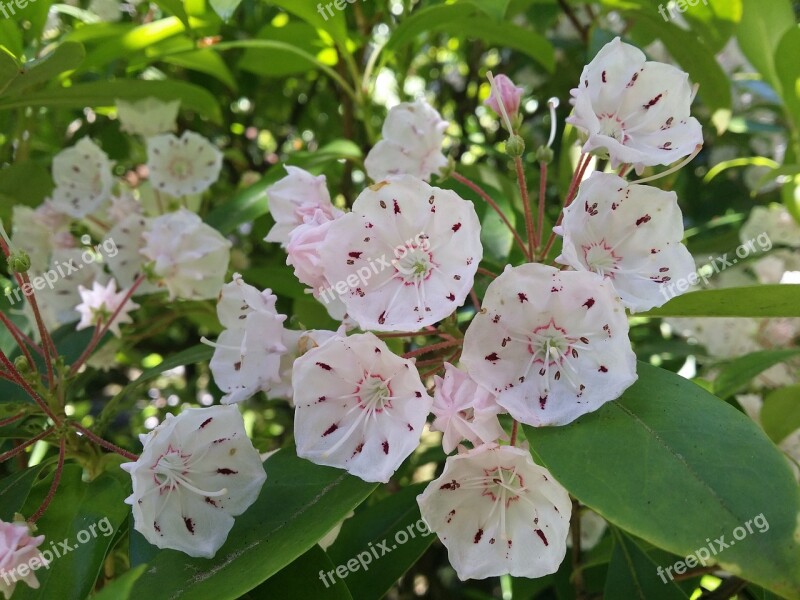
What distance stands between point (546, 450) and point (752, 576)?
0.81 ft

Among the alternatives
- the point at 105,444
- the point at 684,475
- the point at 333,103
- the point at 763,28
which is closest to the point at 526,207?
the point at 684,475

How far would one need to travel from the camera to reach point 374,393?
1053 mm

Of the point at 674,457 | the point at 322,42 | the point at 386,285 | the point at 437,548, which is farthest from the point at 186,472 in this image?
the point at 437,548

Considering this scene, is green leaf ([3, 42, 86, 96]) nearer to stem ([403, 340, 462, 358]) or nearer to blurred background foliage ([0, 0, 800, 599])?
blurred background foliage ([0, 0, 800, 599])

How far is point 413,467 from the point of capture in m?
1.85

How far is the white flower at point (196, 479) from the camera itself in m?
0.99

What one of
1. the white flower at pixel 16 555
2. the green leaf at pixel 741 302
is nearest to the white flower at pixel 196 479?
the white flower at pixel 16 555

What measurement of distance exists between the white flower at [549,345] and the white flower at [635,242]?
0.09 m

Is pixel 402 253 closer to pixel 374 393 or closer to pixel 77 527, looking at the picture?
pixel 374 393

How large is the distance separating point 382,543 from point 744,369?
27.9 inches

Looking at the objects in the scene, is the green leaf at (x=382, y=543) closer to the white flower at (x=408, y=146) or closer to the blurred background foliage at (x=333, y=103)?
the blurred background foliage at (x=333, y=103)

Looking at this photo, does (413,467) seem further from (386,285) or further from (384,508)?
(386,285)

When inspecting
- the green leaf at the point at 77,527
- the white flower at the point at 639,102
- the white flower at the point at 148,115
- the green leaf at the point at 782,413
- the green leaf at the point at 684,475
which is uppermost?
the white flower at the point at 639,102

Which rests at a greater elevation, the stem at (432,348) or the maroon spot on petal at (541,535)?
the stem at (432,348)
